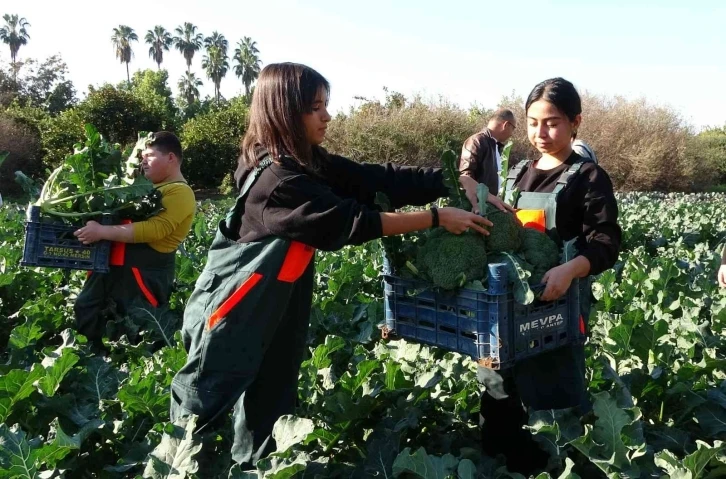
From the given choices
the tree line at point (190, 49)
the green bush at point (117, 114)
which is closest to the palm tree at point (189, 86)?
the tree line at point (190, 49)

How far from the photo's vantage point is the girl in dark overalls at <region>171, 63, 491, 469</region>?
2.50m

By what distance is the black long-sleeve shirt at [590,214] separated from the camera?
263 centimetres

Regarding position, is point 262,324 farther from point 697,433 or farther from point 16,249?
point 16,249

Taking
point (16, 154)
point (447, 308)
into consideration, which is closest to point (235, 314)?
point (447, 308)

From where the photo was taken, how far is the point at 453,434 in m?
3.24

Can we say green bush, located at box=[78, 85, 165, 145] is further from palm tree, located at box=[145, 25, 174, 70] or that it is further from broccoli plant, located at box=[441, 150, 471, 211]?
palm tree, located at box=[145, 25, 174, 70]

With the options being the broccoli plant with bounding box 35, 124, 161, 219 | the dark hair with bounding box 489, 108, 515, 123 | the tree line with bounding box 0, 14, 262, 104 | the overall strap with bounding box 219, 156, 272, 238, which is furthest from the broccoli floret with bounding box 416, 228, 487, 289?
the tree line with bounding box 0, 14, 262, 104

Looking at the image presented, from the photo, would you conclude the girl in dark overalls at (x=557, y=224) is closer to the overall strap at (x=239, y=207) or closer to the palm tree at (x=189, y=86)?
the overall strap at (x=239, y=207)

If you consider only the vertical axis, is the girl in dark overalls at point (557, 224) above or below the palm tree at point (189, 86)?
below

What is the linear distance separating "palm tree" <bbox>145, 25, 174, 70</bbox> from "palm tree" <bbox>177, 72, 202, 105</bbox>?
28.0ft

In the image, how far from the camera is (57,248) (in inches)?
179

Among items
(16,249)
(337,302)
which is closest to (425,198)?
(337,302)

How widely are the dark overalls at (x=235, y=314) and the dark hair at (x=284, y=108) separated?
11cm

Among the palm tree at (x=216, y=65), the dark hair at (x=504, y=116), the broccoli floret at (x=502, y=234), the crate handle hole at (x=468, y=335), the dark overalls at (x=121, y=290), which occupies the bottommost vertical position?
the dark overalls at (x=121, y=290)
